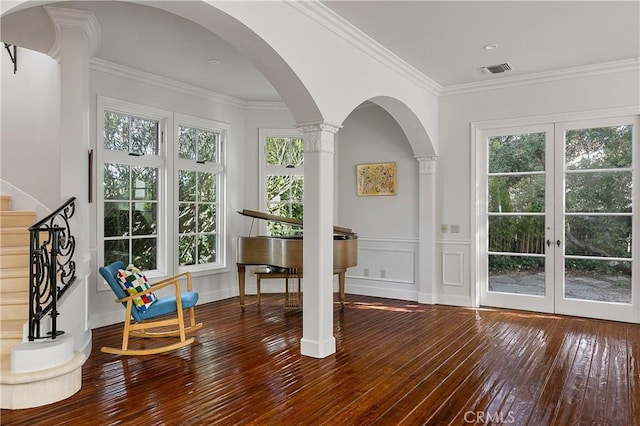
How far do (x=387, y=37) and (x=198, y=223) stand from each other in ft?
12.0

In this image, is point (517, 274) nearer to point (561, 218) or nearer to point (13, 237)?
point (561, 218)

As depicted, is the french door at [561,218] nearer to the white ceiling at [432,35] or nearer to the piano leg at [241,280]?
the white ceiling at [432,35]

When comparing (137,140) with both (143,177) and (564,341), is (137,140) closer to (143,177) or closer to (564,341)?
(143,177)

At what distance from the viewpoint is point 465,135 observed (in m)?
6.20

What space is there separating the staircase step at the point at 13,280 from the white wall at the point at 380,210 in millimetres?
4588

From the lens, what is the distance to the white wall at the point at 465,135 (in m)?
5.58

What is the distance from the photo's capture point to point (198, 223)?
6422mm

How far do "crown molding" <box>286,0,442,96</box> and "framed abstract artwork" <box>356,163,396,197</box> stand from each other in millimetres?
1432

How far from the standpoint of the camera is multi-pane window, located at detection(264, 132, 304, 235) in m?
7.10

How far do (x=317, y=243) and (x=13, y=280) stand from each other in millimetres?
2570

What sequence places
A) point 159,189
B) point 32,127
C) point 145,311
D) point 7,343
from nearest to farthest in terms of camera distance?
point 7,343, point 145,311, point 32,127, point 159,189

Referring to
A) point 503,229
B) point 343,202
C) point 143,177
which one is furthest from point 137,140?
point 503,229

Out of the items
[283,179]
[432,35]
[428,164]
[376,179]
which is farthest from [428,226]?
[432,35]

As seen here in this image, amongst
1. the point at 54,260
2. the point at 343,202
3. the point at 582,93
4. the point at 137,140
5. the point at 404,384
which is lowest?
the point at 404,384
